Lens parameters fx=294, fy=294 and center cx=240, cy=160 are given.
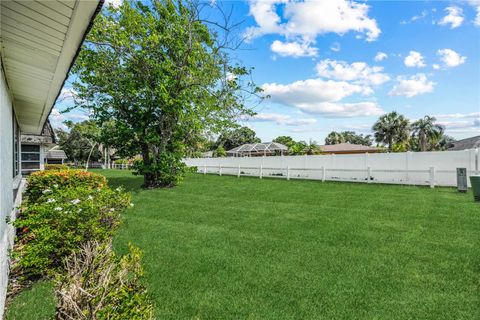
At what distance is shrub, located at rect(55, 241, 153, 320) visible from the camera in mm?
2020

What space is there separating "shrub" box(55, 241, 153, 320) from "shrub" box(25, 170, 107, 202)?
561 centimetres

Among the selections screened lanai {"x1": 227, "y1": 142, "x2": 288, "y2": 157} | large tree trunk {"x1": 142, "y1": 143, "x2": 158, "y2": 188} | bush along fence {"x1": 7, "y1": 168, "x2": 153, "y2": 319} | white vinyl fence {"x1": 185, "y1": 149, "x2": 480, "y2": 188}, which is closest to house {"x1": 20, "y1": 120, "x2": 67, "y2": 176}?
large tree trunk {"x1": 142, "y1": 143, "x2": 158, "y2": 188}

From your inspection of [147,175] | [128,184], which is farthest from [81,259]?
[128,184]

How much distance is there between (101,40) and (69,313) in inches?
500

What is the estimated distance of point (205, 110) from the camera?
14359 millimetres

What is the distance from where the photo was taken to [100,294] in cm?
210

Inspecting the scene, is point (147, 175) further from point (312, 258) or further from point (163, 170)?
point (312, 258)

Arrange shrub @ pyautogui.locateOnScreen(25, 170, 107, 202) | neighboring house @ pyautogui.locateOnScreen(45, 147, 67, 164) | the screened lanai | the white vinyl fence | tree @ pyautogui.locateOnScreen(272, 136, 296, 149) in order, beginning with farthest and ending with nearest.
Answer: neighboring house @ pyautogui.locateOnScreen(45, 147, 67, 164) → the screened lanai → tree @ pyautogui.locateOnScreen(272, 136, 296, 149) → the white vinyl fence → shrub @ pyautogui.locateOnScreen(25, 170, 107, 202)

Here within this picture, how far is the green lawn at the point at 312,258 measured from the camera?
11.4 feet

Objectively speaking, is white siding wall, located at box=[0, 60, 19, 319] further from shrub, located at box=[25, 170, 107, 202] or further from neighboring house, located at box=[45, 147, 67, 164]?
neighboring house, located at box=[45, 147, 67, 164]

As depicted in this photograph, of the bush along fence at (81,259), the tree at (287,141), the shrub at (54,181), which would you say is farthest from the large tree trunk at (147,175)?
the tree at (287,141)

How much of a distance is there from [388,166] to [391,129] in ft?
110

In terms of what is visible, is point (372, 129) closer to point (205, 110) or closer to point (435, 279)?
point (205, 110)

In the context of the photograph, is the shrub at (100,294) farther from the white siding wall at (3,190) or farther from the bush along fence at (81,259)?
the white siding wall at (3,190)
